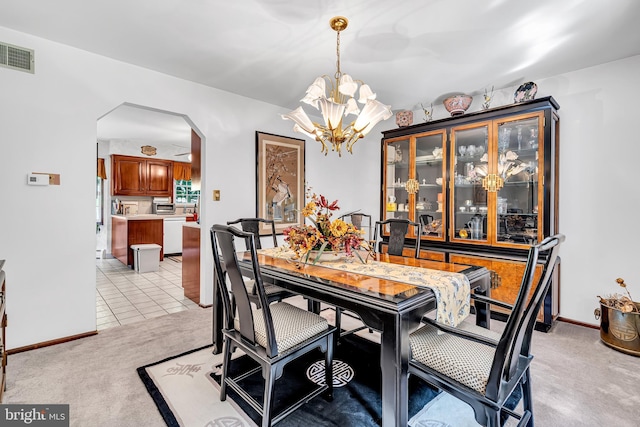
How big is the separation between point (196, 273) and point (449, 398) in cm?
293

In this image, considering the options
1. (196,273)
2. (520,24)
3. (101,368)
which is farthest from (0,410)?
(520,24)

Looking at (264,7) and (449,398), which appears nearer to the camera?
(449,398)

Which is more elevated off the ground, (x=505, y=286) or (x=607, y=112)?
(x=607, y=112)

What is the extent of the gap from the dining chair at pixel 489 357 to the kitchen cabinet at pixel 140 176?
712 cm

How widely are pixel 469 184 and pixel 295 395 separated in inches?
111

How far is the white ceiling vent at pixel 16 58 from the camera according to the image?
2.36 metres

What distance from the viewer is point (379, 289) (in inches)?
59.1

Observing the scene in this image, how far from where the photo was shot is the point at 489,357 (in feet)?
4.50

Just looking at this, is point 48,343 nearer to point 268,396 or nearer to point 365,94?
point 268,396

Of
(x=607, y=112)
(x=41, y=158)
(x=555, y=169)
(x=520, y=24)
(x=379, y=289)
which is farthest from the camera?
(x=555, y=169)

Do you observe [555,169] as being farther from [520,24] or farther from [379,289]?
[379,289]

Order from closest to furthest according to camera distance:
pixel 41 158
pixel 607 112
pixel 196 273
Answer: pixel 41 158 → pixel 607 112 → pixel 196 273

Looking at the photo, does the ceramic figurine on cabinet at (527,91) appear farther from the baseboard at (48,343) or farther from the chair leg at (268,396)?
the baseboard at (48,343)

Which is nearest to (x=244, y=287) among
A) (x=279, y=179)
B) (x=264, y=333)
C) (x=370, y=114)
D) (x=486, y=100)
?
(x=264, y=333)
